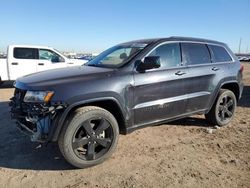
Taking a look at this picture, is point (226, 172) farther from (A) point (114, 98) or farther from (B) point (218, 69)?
(B) point (218, 69)

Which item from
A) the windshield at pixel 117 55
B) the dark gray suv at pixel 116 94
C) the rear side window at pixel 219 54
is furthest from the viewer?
the rear side window at pixel 219 54

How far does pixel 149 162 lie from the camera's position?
4.14 meters

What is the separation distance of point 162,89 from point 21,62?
29.9ft

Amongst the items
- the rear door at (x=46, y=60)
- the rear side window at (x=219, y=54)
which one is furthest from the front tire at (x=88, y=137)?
the rear door at (x=46, y=60)

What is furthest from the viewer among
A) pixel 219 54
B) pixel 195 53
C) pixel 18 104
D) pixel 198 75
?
pixel 219 54

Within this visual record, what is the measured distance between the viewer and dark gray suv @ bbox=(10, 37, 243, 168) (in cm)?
370

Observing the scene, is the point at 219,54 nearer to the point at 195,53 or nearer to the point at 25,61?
the point at 195,53

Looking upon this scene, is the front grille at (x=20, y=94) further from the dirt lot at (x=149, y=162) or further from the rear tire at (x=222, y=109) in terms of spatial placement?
the rear tire at (x=222, y=109)

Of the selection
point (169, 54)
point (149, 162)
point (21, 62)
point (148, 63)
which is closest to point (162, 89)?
point (148, 63)

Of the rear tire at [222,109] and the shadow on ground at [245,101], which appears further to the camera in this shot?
the shadow on ground at [245,101]

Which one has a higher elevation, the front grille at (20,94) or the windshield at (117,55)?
the windshield at (117,55)

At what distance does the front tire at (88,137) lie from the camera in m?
3.75

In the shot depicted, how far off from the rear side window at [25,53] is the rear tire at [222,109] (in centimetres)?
878

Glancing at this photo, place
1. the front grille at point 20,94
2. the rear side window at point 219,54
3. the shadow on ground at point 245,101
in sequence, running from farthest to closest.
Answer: the shadow on ground at point 245,101 < the rear side window at point 219,54 < the front grille at point 20,94
